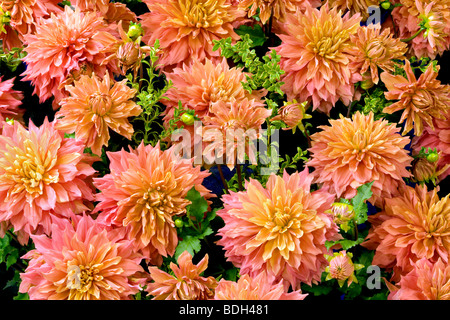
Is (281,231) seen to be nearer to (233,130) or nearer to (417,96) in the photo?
(233,130)

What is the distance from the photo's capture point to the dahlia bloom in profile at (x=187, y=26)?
2.93ft

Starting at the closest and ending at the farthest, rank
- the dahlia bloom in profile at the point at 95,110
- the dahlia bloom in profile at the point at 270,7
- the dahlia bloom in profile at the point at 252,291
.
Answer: the dahlia bloom in profile at the point at 252,291, the dahlia bloom in profile at the point at 95,110, the dahlia bloom in profile at the point at 270,7

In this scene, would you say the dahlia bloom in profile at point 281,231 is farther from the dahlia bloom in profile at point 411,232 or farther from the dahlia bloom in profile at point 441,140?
the dahlia bloom in profile at point 441,140

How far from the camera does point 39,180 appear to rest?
0.77m

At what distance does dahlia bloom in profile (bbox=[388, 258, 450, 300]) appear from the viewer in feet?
2.36

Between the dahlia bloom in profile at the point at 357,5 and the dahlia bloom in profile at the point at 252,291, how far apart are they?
54cm

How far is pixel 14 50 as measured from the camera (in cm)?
97

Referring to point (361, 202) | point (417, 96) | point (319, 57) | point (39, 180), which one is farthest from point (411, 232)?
point (39, 180)

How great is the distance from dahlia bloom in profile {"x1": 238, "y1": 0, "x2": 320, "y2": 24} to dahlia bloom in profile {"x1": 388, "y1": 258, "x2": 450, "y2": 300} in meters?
0.46

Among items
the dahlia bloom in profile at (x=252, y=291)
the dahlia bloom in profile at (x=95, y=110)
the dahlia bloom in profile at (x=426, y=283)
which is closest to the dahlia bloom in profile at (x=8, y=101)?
the dahlia bloom in profile at (x=95, y=110)

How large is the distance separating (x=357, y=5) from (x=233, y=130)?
0.41 meters

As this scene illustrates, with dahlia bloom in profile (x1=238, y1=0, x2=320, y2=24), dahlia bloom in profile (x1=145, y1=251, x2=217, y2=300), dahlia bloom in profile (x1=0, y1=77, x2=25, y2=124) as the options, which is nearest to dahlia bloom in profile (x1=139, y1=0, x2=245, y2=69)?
dahlia bloom in profile (x1=238, y1=0, x2=320, y2=24)

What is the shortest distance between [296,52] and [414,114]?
226 mm

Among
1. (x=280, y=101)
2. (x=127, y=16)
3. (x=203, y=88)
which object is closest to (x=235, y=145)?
(x=203, y=88)
